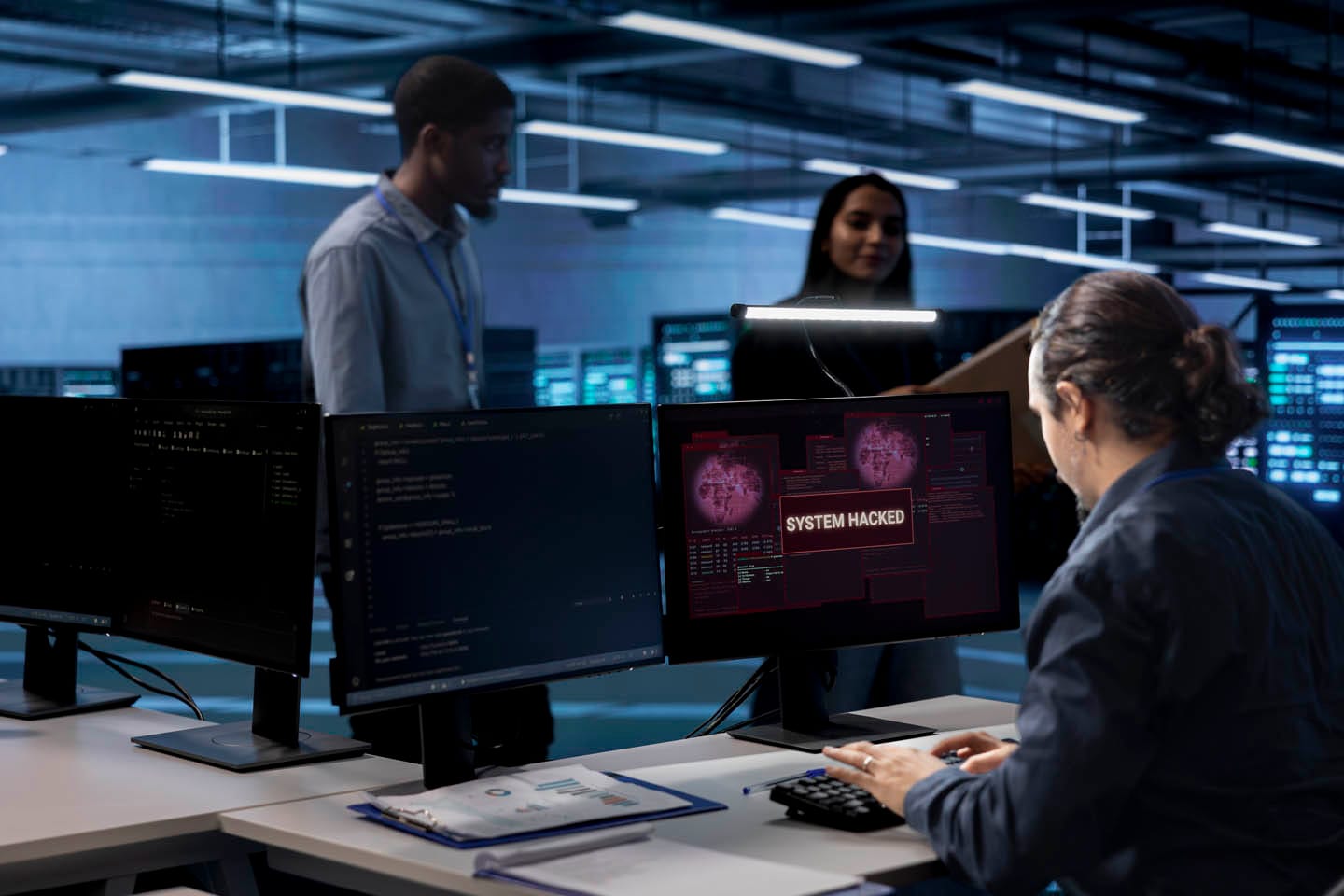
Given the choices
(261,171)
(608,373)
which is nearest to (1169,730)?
(608,373)

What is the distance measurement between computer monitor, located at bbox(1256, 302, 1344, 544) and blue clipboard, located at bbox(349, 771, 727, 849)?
2.46 metres

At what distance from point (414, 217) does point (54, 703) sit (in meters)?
1.01

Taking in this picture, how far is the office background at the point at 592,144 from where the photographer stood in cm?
1040

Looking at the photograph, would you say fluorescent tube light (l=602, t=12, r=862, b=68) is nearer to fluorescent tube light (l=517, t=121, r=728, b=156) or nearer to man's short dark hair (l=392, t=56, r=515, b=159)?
fluorescent tube light (l=517, t=121, r=728, b=156)

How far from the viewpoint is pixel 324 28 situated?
39.3ft

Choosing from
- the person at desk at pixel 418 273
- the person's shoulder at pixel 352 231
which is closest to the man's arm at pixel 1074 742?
the person at desk at pixel 418 273

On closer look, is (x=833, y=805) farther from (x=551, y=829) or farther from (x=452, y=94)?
(x=452, y=94)

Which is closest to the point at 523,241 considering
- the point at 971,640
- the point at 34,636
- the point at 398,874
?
the point at 971,640

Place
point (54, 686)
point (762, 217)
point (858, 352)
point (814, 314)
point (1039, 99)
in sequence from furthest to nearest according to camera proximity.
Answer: point (762, 217), point (1039, 99), point (858, 352), point (54, 686), point (814, 314)

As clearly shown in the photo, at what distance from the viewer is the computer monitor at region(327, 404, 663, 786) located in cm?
174

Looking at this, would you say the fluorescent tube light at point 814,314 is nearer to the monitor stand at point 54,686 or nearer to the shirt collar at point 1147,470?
the shirt collar at point 1147,470

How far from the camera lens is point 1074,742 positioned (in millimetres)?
1438

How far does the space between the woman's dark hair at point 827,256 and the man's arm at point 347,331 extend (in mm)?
898

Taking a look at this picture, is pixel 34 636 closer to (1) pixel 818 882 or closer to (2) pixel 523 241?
(1) pixel 818 882
